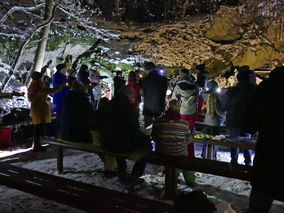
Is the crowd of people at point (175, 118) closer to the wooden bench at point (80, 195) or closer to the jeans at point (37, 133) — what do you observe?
the jeans at point (37, 133)

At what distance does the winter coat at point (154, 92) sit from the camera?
255 inches

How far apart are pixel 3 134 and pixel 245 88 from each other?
19.6ft

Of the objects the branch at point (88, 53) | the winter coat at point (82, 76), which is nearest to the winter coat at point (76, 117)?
the winter coat at point (82, 76)

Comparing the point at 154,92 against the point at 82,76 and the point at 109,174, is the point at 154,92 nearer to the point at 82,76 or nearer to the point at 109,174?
the point at 109,174

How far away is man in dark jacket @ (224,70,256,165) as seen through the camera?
496 cm

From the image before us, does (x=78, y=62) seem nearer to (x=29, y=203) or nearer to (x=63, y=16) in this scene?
(x=63, y=16)

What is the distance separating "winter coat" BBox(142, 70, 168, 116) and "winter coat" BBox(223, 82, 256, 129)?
1.63 meters

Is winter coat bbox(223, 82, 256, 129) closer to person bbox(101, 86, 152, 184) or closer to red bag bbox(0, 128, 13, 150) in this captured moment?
person bbox(101, 86, 152, 184)

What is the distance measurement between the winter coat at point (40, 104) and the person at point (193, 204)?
5.04 metres

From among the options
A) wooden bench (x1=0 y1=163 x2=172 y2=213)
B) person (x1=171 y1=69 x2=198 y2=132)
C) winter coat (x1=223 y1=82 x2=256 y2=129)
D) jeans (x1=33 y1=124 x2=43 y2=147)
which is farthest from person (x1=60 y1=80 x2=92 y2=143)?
winter coat (x1=223 y1=82 x2=256 y2=129)

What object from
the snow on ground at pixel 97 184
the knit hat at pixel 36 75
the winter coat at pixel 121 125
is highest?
the knit hat at pixel 36 75

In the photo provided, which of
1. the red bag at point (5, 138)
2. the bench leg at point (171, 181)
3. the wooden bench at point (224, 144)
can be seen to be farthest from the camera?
the red bag at point (5, 138)

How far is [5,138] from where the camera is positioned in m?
7.06

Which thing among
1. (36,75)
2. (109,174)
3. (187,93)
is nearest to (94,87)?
(36,75)
